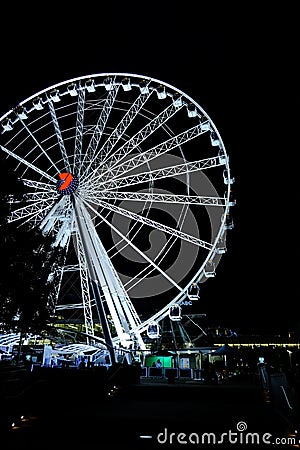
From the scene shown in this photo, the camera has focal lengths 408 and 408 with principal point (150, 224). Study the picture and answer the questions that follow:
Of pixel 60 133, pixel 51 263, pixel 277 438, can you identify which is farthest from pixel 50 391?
pixel 60 133

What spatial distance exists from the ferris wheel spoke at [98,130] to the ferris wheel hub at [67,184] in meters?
0.86

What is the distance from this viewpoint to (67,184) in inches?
647

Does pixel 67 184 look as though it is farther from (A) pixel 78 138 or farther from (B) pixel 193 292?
(B) pixel 193 292

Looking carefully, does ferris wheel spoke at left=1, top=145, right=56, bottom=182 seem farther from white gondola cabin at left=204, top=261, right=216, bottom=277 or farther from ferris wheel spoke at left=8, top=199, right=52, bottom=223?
white gondola cabin at left=204, top=261, right=216, bottom=277

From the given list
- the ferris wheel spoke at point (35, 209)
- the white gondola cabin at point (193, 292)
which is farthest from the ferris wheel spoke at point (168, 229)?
the ferris wheel spoke at point (35, 209)

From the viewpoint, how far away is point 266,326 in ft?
178

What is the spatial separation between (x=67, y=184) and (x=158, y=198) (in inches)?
150

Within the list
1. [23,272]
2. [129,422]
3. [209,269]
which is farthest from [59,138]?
[129,422]

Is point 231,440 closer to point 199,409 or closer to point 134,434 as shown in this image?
point 134,434

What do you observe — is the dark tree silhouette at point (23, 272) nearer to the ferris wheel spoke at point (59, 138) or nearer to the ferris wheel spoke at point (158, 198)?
the ferris wheel spoke at point (158, 198)

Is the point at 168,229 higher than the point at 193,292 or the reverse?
higher

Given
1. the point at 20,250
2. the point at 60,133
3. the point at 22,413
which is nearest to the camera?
the point at 22,413

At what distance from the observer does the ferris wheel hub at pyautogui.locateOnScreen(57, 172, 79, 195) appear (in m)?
16.4

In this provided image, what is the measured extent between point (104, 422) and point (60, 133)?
1323cm
